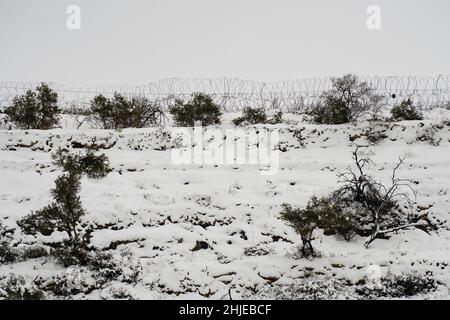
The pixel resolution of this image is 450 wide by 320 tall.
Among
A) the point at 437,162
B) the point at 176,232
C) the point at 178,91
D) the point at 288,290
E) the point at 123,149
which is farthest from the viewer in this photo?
the point at 178,91

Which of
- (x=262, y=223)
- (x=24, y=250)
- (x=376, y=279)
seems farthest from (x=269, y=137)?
(x=24, y=250)

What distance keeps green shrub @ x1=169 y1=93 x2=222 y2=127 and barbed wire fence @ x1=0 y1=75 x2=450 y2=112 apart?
2942 millimetres

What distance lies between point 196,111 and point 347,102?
8480 millimetres

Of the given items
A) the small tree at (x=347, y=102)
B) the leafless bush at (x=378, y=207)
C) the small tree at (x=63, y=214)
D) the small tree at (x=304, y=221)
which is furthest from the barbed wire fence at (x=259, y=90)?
the small tree at (x=304, y=221)

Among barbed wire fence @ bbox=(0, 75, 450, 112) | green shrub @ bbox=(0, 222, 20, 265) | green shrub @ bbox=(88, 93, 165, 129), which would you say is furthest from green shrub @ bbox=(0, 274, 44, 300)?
barbed wire fence @ bbox=(0, 75, 450, 112)

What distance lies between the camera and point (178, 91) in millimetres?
25375

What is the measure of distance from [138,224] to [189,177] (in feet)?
12.9

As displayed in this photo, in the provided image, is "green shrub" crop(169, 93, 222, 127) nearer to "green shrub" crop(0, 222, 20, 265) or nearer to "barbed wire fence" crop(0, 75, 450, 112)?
"barbed wire fence" crop(0, 75, 450, 112)

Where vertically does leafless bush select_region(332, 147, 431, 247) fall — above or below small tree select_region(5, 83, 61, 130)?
below

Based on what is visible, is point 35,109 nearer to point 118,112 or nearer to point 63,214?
point 118,112

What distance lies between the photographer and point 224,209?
12938 millimetres

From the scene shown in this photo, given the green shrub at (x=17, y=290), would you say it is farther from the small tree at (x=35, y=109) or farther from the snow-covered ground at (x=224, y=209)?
the small tree at (x=35, y=109)
